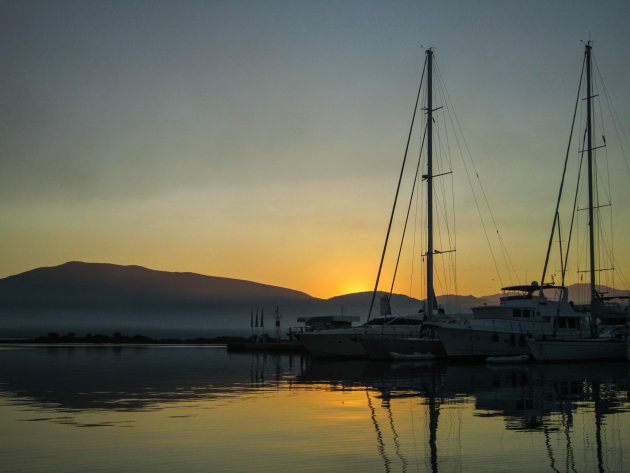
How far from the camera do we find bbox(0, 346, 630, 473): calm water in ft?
44.9

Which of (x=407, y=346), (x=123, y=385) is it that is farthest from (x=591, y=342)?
(x=123, y=385)

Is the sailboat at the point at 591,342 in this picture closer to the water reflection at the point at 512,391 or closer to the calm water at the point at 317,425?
the water reflection at the point at 512,391

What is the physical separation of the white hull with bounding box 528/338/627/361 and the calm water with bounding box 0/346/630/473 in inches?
511

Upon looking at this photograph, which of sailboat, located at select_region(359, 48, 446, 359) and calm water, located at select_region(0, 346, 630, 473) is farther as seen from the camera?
sailboat, located at select_region(359, 48, 446, 359)

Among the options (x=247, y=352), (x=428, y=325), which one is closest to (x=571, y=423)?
(x=428, y=325)

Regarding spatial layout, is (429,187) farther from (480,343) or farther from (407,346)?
(480,343)

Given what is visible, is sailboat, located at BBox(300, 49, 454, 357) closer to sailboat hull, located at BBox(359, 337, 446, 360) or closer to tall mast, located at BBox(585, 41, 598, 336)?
sailboat hull, located at BBox(359, 337, 446, 360)

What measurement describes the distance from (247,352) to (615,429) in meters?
64.2

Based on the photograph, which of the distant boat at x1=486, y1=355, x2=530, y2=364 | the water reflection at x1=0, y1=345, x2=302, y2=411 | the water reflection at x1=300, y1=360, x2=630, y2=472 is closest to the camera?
the water reflection at x1=300, y1=360, x2=630, y2=472

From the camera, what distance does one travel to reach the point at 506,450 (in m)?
14.8

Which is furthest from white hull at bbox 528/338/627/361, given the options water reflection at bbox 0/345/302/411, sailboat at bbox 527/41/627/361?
water reflection at bbox 0/345/302/411

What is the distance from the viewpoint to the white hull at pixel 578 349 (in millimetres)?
46250

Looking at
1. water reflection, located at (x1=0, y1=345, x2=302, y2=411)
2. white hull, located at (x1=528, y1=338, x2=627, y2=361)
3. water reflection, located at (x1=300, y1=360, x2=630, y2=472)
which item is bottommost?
water reflection, located at (x1=300, y1=360, x2=630, y2=472)

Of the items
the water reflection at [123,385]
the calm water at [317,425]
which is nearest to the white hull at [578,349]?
the calm water at [317,425]
